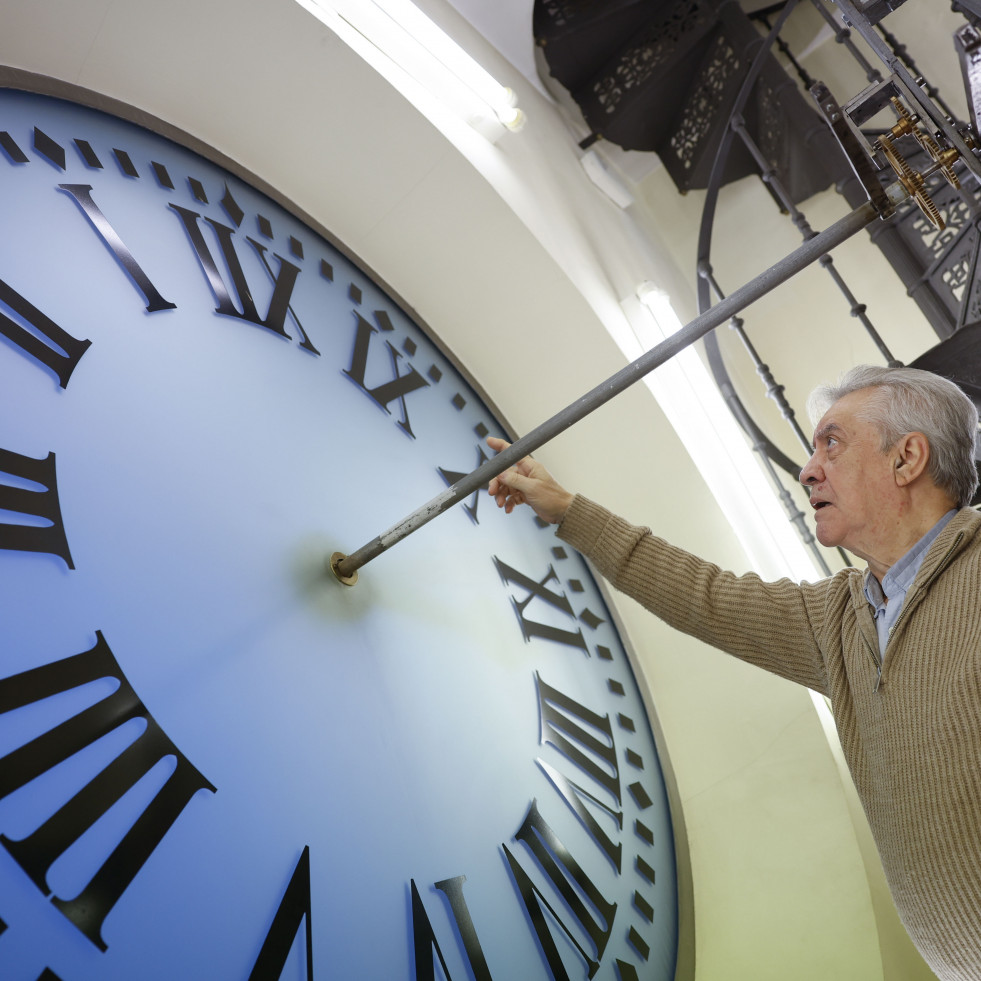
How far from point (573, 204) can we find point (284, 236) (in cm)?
106

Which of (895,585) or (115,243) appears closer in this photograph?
(895,585)

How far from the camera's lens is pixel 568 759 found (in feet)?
5.45

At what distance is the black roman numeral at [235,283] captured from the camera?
145 cm

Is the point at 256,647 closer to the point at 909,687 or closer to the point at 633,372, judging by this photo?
the point at 633,372

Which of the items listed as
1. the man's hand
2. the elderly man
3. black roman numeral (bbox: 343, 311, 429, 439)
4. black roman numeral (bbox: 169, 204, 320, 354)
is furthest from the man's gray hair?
black roman numeral (bbox: 169, 204, 320, 354)

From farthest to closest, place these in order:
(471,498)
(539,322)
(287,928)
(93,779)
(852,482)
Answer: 1. (539,322)
2. (471,498)
3. (852,482)
4. (287,928)
5. (93,779)

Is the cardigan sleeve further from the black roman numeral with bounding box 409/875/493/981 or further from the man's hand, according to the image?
the black roman numeral with bounding box 409/875/493/981

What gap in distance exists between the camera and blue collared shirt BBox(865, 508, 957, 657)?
A: 3.65 feet

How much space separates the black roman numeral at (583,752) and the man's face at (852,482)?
0.67 metres

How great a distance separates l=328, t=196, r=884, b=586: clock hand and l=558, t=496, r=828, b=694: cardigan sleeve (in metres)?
0.27

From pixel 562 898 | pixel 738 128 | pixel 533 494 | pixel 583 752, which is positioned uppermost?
pixel 738 128

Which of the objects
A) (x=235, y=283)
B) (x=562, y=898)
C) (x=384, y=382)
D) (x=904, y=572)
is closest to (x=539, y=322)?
(x=384, y=382)

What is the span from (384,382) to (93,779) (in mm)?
1018

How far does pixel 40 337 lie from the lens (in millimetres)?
1122
